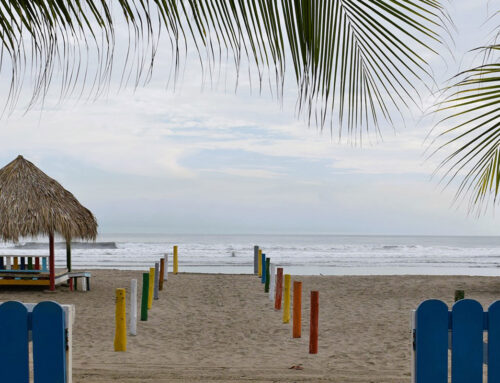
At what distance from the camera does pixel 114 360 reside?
8172 millimetres

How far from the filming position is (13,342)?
14.3 ft

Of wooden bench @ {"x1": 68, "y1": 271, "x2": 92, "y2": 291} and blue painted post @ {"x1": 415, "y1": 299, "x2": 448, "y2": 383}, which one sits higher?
blue painted post @ {"x1": 415, "y1": 299, "x2": 448, "y2": 383}

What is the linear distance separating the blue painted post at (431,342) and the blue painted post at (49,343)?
2.61 meters

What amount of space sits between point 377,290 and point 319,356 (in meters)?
9.79

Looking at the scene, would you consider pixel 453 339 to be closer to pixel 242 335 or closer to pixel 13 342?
pixel 13 342

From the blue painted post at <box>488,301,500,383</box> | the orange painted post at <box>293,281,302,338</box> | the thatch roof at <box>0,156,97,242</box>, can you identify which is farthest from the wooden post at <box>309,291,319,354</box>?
the thatch roof at <box>0,156,97,242</box>

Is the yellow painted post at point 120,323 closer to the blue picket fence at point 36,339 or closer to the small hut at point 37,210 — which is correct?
the blue picket fence at point 36,339

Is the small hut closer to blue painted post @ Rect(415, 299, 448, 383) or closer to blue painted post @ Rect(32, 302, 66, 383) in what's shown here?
blue painted post @ Rect(32, 302, 66, 383)

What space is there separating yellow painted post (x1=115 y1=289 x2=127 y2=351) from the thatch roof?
7.28 metres

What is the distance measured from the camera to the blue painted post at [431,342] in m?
4.43

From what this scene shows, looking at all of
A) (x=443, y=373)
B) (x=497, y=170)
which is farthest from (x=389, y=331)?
(x=497, y=170)

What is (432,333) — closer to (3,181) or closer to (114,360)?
(114,360)

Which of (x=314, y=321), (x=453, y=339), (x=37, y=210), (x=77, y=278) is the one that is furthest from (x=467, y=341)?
(x=77, y=278)

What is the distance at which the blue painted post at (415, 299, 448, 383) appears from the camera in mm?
4430
